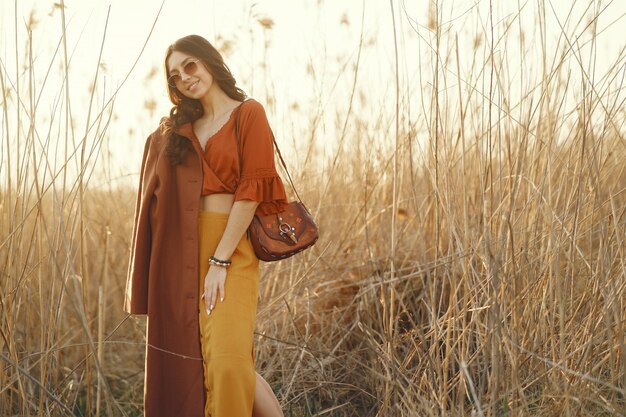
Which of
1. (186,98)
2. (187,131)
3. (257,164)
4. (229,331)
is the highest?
(186,98)

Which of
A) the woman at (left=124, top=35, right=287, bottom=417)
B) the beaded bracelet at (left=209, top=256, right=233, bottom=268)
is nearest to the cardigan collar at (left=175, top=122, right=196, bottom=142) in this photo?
the woman at (left=124, top=35, right=287, bottom=417)

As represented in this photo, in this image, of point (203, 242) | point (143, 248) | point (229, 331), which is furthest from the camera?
point (143, 248)

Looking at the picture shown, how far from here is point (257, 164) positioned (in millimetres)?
2293

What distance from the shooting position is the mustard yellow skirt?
222 cm

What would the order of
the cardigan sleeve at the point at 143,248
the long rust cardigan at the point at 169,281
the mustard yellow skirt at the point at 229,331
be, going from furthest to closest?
the cardigan sleeve at the point at 143,248 < the long rust cardigan at the point at 169,281 < the mustard yellow skirt at the point at 229,331

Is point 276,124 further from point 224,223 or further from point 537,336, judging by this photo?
point 537,336

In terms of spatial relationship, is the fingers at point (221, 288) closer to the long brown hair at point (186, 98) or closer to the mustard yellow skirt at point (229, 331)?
the mustard yellow skirt at point (229, 331)

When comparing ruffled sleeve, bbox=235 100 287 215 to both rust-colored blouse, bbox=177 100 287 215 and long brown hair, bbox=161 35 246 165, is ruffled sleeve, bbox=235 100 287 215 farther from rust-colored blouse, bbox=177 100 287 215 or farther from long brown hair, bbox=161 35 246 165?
long brown hair, bbox=161 35 246 165

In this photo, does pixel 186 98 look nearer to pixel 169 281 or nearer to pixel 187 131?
pixel 187 131

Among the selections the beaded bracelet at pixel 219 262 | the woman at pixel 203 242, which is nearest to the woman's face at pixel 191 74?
the woman at pixel 203 242

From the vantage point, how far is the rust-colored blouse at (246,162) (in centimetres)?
229

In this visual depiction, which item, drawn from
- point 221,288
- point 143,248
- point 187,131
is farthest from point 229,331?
point 187,131

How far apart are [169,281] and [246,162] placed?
16.6 inches

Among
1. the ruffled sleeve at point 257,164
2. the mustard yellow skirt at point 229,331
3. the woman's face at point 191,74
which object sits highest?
the woman's face at point 191,74
